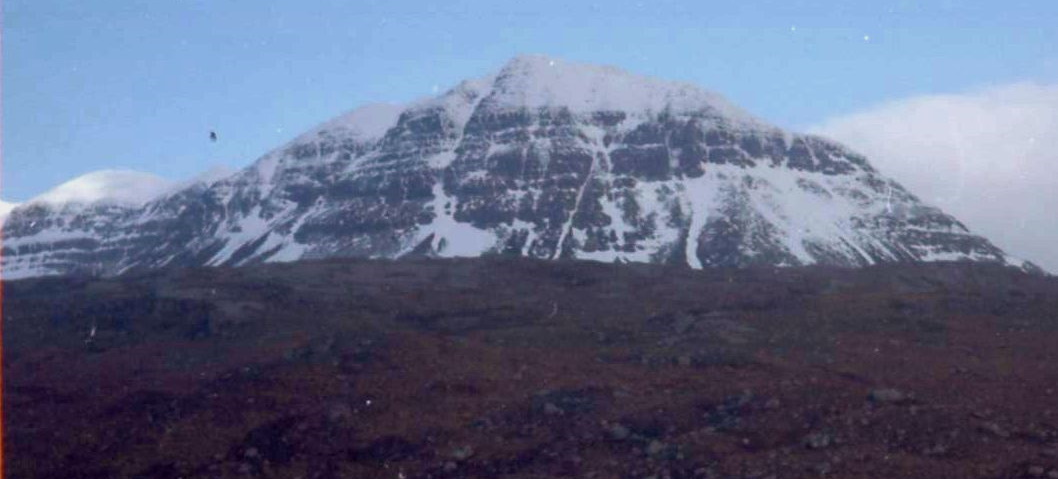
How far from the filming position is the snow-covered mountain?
11194 centimetres

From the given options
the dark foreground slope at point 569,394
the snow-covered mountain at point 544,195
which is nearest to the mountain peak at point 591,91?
the snow-covered mountain at point 544,195

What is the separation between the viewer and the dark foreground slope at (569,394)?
50.4 feet

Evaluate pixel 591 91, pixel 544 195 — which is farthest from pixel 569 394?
pixel 591 91

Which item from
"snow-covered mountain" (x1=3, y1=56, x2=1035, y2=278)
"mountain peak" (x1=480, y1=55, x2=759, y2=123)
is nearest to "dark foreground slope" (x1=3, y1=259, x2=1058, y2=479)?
"snow-covered mountain" (x1=3, y1=56, x2=1035, y2=278)

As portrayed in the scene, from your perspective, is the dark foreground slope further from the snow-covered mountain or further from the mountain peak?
the mountain peak

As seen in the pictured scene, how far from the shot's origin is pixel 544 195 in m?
120

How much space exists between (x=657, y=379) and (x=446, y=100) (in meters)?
128

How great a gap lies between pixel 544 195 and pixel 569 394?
332 ft

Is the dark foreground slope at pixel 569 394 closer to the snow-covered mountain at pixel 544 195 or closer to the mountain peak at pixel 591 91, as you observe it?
the snow-covered mountain at pixel 544 195

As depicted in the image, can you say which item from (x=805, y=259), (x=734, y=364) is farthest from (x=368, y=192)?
(x=734, y=364)

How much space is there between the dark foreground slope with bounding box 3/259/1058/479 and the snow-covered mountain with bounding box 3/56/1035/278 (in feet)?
232

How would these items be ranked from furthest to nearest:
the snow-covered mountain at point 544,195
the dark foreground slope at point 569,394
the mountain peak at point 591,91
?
the mountain peak at point 591,91
the snow-covered mountain at point 544,195
the dark foreground slope at point 569,394

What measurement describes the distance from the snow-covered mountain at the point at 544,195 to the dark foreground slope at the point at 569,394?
232ft

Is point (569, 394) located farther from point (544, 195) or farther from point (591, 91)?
point (591, 91)
